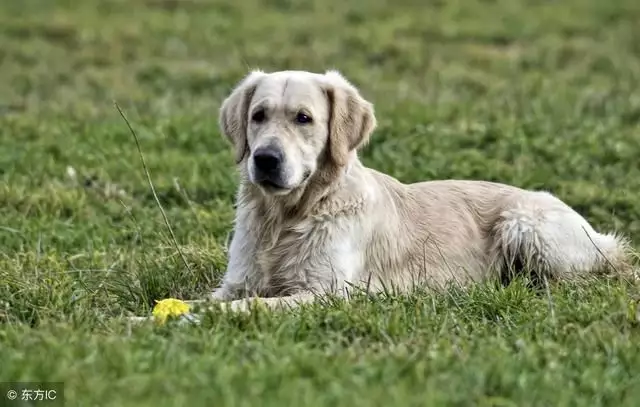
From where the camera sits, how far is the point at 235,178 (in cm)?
880

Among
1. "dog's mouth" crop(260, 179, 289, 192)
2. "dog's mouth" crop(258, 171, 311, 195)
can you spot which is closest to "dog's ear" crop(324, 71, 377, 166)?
"dog's mouth" crop(258, 171, 311, 195)

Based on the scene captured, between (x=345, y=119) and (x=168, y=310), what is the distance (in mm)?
1646

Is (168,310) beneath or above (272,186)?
beneath

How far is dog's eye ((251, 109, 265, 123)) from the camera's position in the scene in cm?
612

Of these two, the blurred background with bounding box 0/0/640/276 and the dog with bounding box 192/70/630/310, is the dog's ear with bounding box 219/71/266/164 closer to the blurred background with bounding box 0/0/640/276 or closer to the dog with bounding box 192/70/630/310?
the dog with bounding box 192/70/630/310

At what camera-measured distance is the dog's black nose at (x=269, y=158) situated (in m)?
5.80

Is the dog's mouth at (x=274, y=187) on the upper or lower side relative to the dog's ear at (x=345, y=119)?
lower

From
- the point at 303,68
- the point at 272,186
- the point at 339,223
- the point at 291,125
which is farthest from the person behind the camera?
the point at 303,68

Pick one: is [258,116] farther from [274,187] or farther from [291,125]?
[274,187]

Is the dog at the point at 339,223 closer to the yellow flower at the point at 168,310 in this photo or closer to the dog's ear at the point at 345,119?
the dog's ear at the point at 345,119

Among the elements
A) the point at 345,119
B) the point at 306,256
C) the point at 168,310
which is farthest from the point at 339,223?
the point at 168,310

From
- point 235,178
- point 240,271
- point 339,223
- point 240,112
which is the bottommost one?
point 235,178

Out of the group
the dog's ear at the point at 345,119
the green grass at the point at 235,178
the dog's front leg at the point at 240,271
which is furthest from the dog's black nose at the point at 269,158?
the green grass at the point at 235,178

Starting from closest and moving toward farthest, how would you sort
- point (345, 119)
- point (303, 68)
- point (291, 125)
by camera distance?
1. point (291, 125)
2. point (345, 119)
3. point (303, 68)
